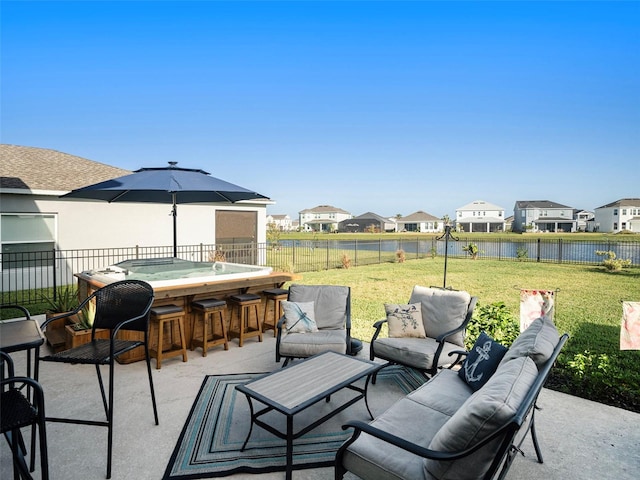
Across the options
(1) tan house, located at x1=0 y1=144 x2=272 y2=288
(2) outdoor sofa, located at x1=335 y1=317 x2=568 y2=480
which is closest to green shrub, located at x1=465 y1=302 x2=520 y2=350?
(2) outdoor sofa, located at x1=335 y1=317 x2=568 y2=480

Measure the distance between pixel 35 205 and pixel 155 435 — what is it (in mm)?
9633

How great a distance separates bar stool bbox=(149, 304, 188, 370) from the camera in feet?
14.1

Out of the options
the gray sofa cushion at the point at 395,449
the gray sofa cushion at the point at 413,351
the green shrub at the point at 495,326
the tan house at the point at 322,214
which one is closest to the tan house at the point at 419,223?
the tan house at the point at 322,214

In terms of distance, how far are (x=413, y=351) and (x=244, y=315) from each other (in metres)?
2.83

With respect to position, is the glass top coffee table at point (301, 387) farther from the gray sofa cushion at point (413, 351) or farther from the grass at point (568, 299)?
the grass at point (568, 299)

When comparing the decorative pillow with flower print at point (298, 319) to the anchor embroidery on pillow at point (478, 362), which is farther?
the decorative pillow with flower print at point (298, 319)

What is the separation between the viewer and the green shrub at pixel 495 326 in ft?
14.2

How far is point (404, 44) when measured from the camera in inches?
452

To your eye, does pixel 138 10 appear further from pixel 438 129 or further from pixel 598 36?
pixel 438 129

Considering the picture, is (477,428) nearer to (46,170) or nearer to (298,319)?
(298,319)

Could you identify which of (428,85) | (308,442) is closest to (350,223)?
(428,85)

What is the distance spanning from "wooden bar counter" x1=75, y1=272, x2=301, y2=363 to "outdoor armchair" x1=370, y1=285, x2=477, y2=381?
221 cm

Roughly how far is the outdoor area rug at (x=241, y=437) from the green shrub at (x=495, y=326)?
117cm

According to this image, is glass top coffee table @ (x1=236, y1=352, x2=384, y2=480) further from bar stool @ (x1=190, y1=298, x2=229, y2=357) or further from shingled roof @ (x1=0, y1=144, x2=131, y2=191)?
shingled roof @ (x1=0, y1=144, x2=131, y2=191)
